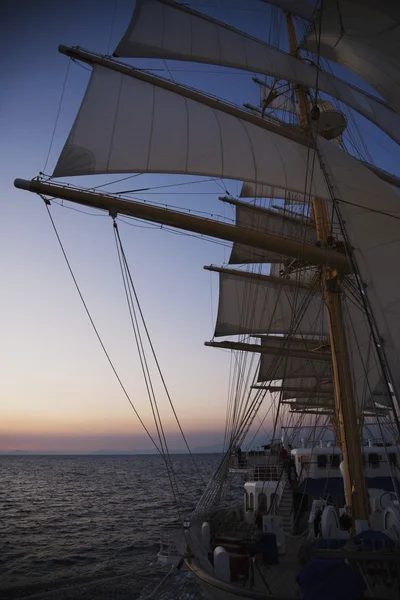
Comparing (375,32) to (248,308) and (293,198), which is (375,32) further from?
(248,308)

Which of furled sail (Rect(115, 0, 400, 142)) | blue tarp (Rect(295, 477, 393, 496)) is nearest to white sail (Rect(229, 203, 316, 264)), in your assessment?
furled sail (Rect(115, 0, 400, 142))

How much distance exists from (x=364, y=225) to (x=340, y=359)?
196 inches

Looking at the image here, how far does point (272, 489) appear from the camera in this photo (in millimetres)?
17578

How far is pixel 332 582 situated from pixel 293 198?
802 inches

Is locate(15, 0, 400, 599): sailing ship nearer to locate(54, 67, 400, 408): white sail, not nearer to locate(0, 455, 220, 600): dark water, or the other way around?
locate(54, 67, 400, 408): white sail

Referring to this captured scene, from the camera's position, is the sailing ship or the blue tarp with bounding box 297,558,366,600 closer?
the blue tarp with bounding box 297,558,366,600

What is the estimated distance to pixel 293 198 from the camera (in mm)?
23391

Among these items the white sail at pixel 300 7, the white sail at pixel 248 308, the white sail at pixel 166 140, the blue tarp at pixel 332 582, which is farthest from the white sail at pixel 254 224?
the blue tarp at pixel 332 582

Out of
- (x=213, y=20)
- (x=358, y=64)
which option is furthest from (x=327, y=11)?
(x=213, y=20)

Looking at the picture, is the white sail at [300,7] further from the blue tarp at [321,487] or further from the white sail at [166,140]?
A: the blue tarp at [321,487]

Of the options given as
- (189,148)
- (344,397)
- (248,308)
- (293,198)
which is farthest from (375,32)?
(248,308)

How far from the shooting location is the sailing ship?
7.88 metres

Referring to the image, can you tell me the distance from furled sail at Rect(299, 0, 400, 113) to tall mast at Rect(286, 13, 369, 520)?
5260mm

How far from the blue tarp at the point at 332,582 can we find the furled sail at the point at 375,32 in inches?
330
